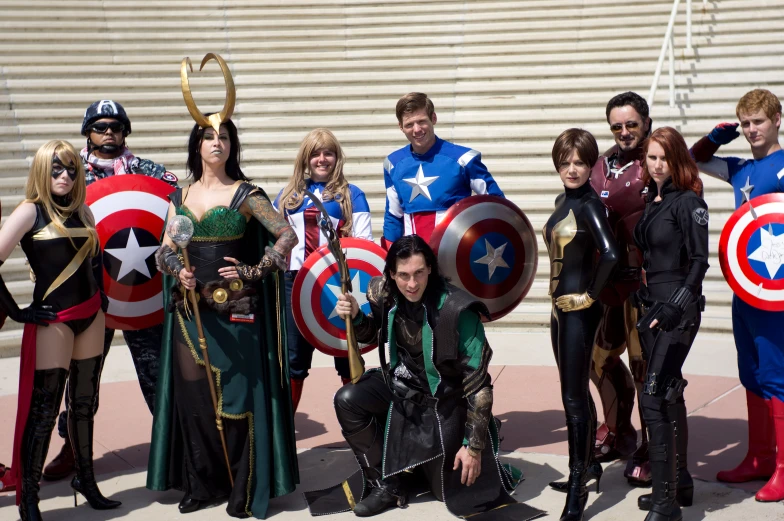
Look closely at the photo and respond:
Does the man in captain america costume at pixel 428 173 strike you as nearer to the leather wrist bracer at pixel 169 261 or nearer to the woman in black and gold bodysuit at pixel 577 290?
the woman in black and gold bodysuit at pixel 577 290

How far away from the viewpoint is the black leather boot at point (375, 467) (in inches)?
161

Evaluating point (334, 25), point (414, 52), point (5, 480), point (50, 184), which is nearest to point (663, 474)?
point (50, 184)

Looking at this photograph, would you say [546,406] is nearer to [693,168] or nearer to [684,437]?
[684,437]

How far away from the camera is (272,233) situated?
4109 mm

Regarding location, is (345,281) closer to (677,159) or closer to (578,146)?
(578,146)

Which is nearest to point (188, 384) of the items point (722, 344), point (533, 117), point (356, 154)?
point (722, 344)

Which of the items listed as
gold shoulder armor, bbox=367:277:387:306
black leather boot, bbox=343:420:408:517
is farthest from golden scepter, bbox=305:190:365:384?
black leather boot, bbox=343:420:408:517

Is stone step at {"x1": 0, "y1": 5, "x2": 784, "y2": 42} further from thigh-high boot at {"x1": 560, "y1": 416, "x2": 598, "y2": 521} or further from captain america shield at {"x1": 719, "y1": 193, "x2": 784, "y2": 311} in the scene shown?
thigh-high boot at {"x1": 560, "y1": 416, "x2": 598, "y2": 521}

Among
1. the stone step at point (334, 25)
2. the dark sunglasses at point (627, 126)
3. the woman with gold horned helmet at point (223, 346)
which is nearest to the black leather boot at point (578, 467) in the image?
the woman with gold horned helmet at point (223, 346)

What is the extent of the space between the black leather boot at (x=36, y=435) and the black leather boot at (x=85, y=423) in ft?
0.55

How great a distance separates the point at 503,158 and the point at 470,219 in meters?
5.05

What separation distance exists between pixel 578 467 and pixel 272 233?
165 centimetres

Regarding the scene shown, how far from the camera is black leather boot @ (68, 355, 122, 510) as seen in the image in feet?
13.7

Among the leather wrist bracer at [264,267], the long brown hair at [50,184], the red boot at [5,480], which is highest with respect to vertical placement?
the long brown hair at [50,184]
